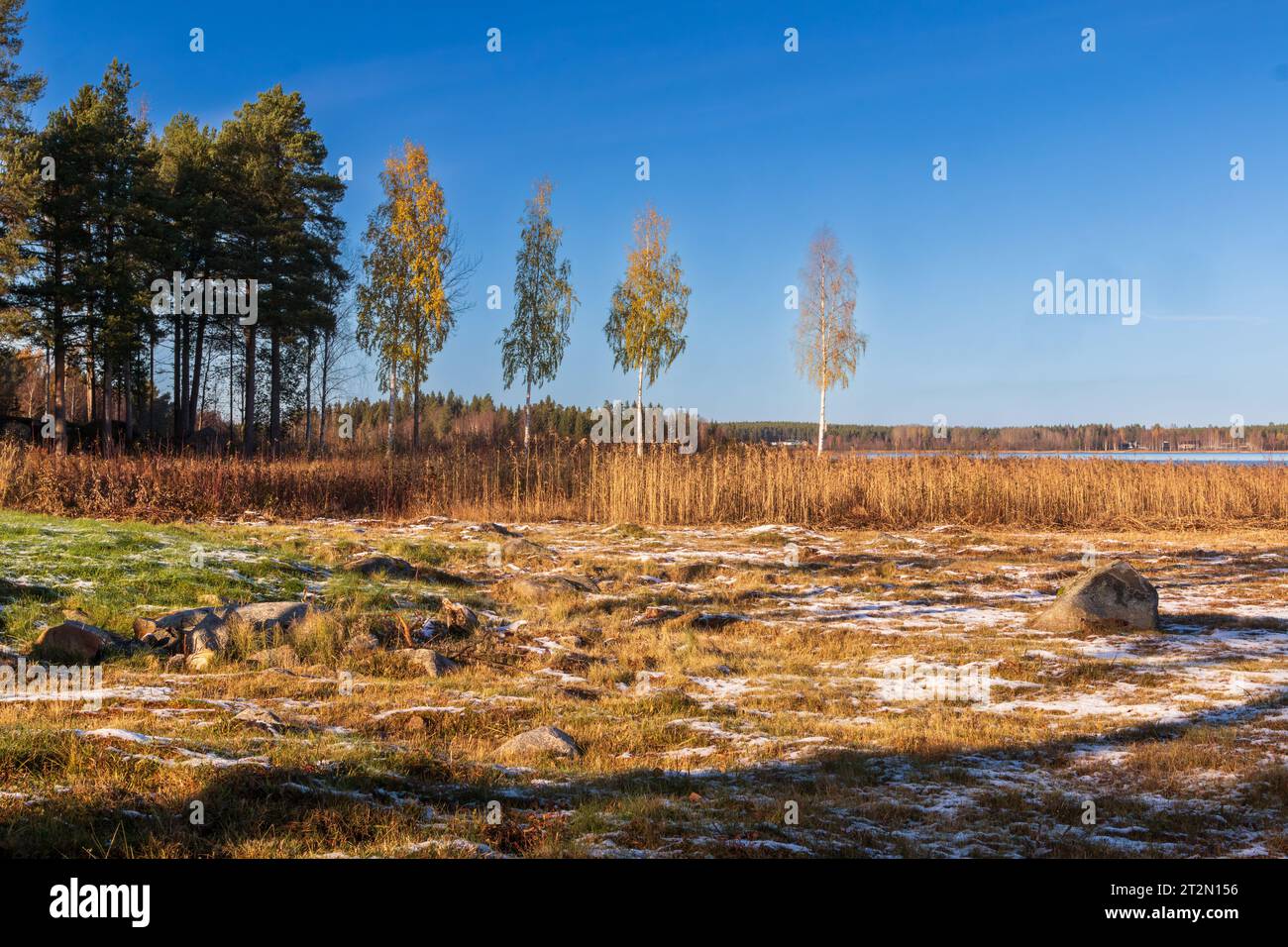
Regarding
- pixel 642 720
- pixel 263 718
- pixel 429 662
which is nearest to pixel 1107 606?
pixel 642 720

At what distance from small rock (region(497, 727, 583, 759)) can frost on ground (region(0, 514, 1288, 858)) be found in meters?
0.05

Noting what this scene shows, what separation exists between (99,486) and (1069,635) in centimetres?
1784

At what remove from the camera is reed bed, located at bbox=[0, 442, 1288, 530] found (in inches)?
737

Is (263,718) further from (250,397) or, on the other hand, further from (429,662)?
(250,397)

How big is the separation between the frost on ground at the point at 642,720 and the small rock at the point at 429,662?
8 cm

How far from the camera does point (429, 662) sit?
7.29 meters

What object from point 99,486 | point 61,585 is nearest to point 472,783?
point 61,585

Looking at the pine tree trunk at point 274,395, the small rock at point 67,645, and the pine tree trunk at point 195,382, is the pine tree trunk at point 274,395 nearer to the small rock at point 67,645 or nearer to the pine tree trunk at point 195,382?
the pine tree trunk at point 195,382

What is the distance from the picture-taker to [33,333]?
27500 mm

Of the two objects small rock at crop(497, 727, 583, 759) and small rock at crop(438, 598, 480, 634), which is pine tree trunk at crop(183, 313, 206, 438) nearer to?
small rock at crop(438, 598, 480, 634)

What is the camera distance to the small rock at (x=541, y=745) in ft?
16.9

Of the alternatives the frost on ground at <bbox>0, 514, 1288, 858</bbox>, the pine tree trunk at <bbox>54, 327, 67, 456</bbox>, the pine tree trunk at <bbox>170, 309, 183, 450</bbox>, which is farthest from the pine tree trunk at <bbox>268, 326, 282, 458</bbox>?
the frost on ground at <bbox>0, 514, 1288, 858</bbox>

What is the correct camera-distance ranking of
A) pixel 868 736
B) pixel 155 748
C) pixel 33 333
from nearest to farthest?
pixel 155 748
pixel 868 736
pixel 33 333
